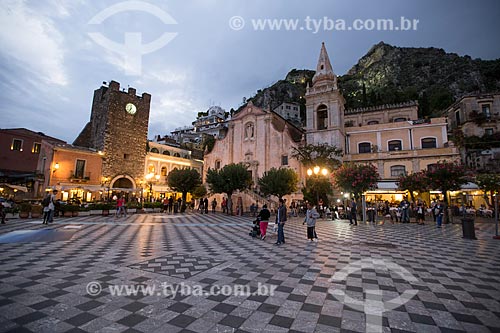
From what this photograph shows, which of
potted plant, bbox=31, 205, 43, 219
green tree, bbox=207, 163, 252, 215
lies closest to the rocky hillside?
green tree, bbox=207, 163, 252, 215

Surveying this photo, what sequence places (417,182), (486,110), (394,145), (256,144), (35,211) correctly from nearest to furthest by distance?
→ (35,211) < (417,182) < (394,145) < (486,110) < (256,144)

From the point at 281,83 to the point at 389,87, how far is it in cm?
3381

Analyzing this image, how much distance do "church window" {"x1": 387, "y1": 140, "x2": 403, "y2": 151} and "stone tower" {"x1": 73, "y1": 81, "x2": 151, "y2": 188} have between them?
31.7m

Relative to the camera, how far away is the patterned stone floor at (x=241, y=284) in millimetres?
3164

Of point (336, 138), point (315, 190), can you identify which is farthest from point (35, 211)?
Result: point (336, 138)

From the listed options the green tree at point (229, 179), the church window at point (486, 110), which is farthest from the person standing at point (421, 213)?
→ the church window at point (486, 110)

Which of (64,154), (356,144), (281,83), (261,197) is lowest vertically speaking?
(261,197)

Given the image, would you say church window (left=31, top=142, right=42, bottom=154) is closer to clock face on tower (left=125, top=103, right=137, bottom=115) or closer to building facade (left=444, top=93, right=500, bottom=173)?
clock face on tower (left=125, top=103, right=137, bottom=115)

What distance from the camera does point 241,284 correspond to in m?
4.65

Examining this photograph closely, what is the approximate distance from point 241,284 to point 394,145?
29.7 m

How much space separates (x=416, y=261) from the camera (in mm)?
6500

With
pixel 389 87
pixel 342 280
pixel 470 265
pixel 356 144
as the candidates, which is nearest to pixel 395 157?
pixel 356 144

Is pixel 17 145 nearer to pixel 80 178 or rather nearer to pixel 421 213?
pixel 80 178

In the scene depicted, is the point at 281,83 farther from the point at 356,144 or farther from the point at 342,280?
the point at 342,280
